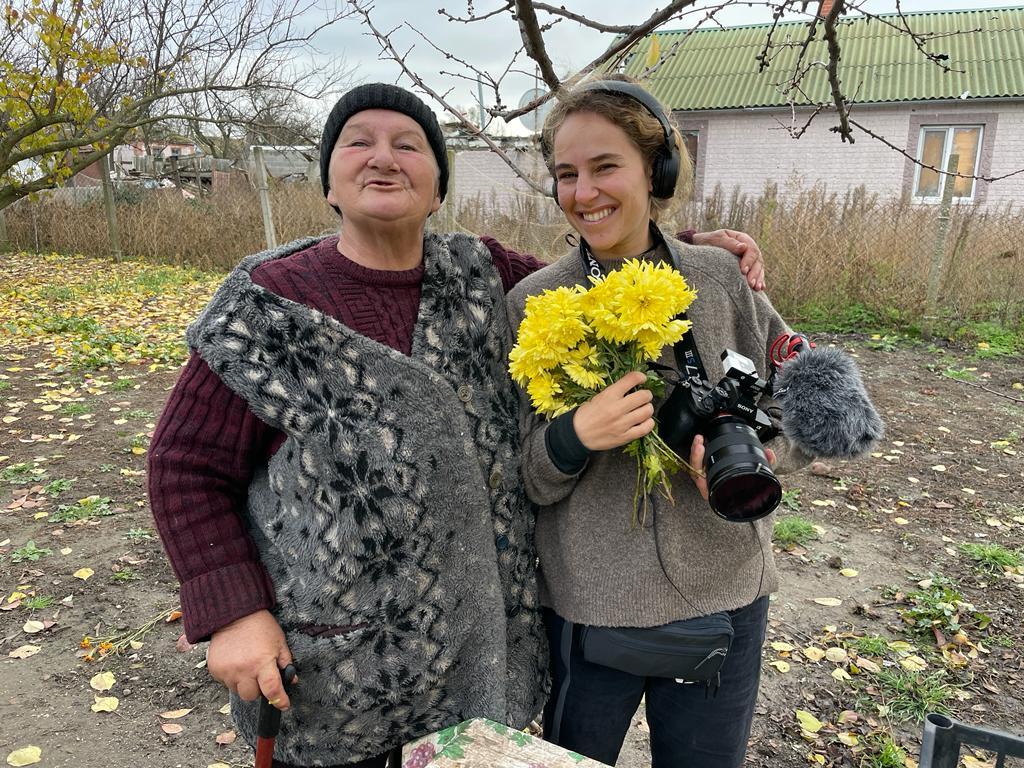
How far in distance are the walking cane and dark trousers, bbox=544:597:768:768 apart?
0.60 m

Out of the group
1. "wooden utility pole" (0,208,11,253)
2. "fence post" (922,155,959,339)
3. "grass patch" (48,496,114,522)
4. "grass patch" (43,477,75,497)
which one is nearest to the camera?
"grass patch" (48,496,114,522)

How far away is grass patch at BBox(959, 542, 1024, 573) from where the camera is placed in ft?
Answer: 13.0

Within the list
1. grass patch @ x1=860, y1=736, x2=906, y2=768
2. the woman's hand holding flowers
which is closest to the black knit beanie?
the woman's hand holding flowers

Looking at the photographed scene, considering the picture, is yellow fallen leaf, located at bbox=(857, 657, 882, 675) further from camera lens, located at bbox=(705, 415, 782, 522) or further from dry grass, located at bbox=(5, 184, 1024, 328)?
dry grass, located at bbox=(5, 184, 1024, 328)

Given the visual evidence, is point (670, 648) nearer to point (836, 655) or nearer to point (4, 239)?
point (836, 655)

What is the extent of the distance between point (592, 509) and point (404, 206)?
749mm

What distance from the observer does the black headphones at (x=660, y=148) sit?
Answer: 5.11ft

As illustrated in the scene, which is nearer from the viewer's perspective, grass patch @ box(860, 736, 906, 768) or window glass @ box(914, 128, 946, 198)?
grass patch @ box(860, 736, 906, 768)

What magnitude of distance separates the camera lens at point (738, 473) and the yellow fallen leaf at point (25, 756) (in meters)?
2.70

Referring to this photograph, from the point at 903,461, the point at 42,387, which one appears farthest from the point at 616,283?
the point at 42,387

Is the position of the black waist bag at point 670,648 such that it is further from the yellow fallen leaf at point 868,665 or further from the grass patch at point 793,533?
the grass patch at point 793,533

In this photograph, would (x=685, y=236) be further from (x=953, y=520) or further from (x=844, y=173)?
(x=844, y=173)

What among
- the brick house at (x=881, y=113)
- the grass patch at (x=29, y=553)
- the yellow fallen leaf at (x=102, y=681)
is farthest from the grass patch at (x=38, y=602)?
the brick house at (x=881, y=113)

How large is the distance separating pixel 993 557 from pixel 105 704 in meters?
4.44
